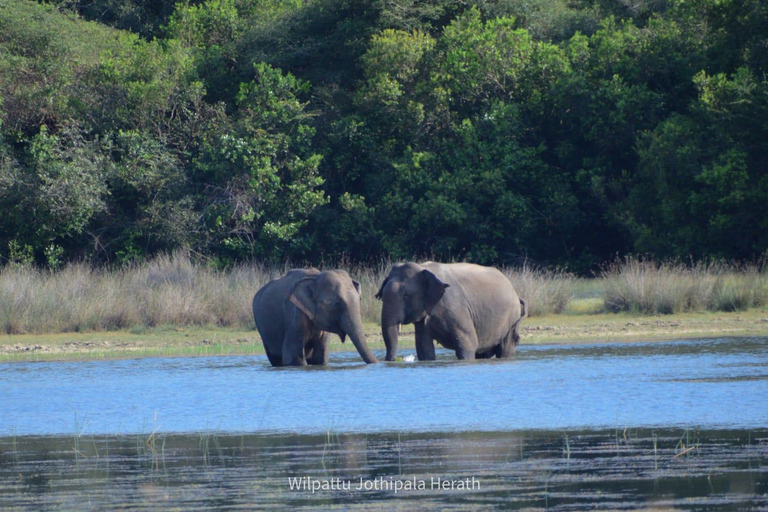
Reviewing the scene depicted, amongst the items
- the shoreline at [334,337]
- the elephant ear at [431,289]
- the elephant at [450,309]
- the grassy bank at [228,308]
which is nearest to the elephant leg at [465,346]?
the elephant at [450,309]

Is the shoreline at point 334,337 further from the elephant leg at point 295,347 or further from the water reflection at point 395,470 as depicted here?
the water reflection at point 395,470

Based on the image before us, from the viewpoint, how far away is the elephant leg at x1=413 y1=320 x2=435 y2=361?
17484 millimetres

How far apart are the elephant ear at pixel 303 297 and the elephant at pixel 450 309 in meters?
0.93

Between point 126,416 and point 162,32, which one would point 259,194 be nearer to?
point 162,32

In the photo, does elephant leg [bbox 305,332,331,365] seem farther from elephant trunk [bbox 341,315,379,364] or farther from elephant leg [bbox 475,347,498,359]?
elephant leg [bbox 475,347,498,359]

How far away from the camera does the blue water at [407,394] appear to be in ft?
38.0

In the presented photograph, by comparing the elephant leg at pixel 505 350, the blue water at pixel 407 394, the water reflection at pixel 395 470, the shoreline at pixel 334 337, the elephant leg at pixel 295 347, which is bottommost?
the shoreline at pixel 334 337

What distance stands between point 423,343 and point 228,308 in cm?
700

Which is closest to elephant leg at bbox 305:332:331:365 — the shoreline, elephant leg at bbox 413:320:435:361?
elephant leg at bbox 413:320:435:361

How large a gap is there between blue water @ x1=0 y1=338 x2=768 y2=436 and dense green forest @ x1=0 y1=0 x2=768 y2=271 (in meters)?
16.1

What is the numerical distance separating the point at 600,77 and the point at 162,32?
51.9 ft

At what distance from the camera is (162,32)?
140 feet

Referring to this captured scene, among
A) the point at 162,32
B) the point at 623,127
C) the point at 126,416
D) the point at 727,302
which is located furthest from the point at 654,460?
the point at 162,32

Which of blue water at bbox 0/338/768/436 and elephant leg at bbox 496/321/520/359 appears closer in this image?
blue water at bbox 0/338/768/436
